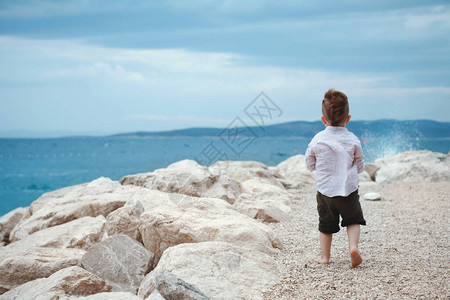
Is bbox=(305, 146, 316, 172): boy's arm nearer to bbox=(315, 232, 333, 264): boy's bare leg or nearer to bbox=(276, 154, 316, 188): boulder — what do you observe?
bbox=(315, 232, 333, 264): boy's bare leg

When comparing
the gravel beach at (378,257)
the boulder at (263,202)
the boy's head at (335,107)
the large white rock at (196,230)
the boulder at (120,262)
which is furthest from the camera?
the boulder at (263,202)

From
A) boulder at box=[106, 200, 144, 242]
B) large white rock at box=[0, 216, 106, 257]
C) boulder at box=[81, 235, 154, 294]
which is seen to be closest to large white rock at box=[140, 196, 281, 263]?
boulder at box=[81, 235, 154, 294]

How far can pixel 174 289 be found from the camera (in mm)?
2842

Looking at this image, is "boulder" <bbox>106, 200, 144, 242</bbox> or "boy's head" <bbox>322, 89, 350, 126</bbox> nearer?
"boy's head" <bbox>322, 89, 350, 126</bbox>

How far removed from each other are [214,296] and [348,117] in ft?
6.31

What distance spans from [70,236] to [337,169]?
3.42m

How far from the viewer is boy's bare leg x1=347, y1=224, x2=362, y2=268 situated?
3.49 meters

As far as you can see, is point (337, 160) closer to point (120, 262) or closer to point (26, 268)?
point (120, 262)

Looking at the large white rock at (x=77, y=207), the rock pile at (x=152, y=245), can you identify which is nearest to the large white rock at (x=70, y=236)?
the rock pile at (x=152, y=245)

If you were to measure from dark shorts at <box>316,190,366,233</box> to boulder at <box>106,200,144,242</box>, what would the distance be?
2.05m

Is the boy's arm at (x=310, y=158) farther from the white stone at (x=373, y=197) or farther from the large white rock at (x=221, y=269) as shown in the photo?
the white stone at (x=373, y=197)

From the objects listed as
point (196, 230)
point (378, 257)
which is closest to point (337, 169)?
point (378, 257)

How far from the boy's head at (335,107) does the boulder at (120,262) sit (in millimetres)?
2158

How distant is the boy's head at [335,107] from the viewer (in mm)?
3641
